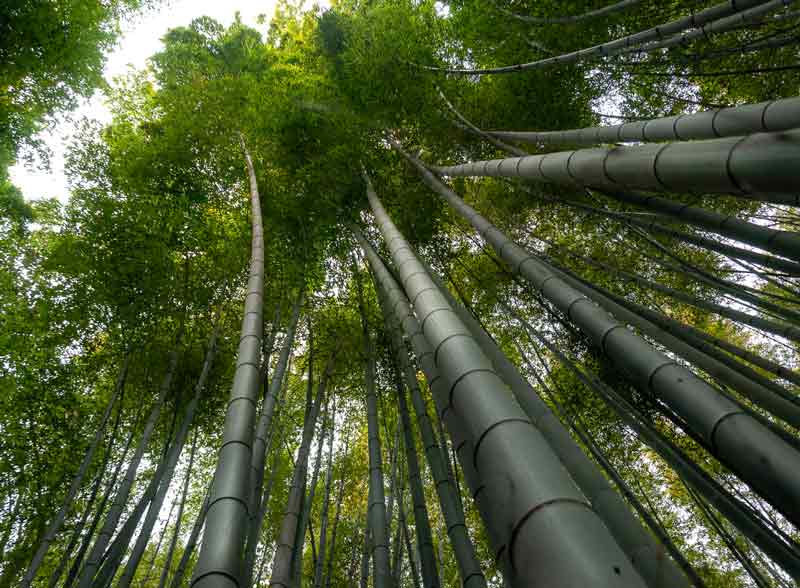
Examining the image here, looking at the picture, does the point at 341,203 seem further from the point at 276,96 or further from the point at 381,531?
the point at 381,531

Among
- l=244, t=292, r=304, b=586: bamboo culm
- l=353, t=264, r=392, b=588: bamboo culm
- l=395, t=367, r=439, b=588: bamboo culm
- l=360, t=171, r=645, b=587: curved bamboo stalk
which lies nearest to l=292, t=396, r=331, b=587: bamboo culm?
l=244, t=292, r=304, b=586: bamboo culm

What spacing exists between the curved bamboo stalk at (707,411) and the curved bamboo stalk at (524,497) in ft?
2.62

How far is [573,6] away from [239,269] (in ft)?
15.2

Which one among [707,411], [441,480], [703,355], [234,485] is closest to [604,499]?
[707,411]

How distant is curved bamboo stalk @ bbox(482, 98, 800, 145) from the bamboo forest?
0.05 ft

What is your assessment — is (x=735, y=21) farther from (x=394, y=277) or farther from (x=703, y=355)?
(x=394, y=277)

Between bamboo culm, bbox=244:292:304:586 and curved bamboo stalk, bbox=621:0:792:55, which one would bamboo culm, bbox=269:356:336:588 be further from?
curved bamboo stalk, bbox=621:0:792:55

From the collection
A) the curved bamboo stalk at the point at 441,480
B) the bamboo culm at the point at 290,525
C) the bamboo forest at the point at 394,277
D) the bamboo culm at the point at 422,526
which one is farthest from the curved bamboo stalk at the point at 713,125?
Result: the bamboo culm at the point at 290,525

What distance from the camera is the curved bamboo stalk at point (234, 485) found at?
114 centimetres

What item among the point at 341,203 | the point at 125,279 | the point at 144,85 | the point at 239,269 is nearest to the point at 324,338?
the point at 239,269

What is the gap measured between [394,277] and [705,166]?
252 cm

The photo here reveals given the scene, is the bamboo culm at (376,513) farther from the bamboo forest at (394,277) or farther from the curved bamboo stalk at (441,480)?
the curved bamboo stalk at (441,480)

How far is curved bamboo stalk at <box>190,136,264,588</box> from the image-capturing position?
1.14 m

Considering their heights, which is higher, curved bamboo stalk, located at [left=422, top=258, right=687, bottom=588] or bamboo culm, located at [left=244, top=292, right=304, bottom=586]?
bamboo culm, located at [left=244, top=292, right=304, bottom=586]
